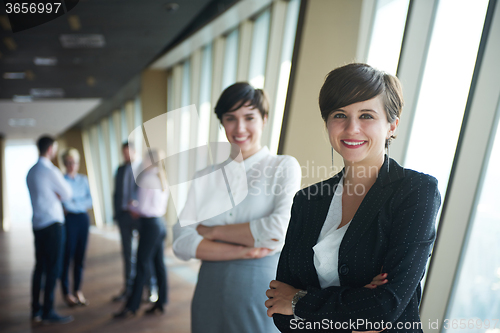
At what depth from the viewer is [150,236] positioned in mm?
4168

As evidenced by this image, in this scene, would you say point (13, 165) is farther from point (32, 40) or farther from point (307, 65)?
point (307, 65)

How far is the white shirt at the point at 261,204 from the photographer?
167 cm

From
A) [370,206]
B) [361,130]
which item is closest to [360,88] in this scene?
[361,130]

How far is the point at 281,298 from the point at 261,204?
0.56 m

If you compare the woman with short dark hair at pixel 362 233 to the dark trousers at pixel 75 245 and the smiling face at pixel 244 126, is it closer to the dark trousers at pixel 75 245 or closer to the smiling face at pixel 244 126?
the smiling face at pixel 244 126

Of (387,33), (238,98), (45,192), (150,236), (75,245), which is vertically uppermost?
(387,33)

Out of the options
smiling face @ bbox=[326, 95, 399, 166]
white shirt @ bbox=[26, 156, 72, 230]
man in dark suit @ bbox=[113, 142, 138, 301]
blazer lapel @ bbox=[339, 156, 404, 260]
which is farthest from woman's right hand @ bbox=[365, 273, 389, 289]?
man in dark suit @ bbox=[113, 142, 138, 301]

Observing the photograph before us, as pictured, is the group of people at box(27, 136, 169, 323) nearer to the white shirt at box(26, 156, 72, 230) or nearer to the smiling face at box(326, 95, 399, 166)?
the white shirt at box(26, 156, 72, 230)

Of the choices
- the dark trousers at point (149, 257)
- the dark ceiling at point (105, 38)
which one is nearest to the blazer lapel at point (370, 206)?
the dark trousers at point (149, 257)

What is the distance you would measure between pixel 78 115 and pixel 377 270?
46.1 feet

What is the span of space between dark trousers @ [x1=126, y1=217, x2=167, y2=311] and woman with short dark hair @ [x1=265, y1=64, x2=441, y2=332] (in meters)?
3.07

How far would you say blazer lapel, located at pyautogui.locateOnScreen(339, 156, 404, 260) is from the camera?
3.78ft

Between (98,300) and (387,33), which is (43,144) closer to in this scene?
(98,300)

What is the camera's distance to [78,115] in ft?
44.1
